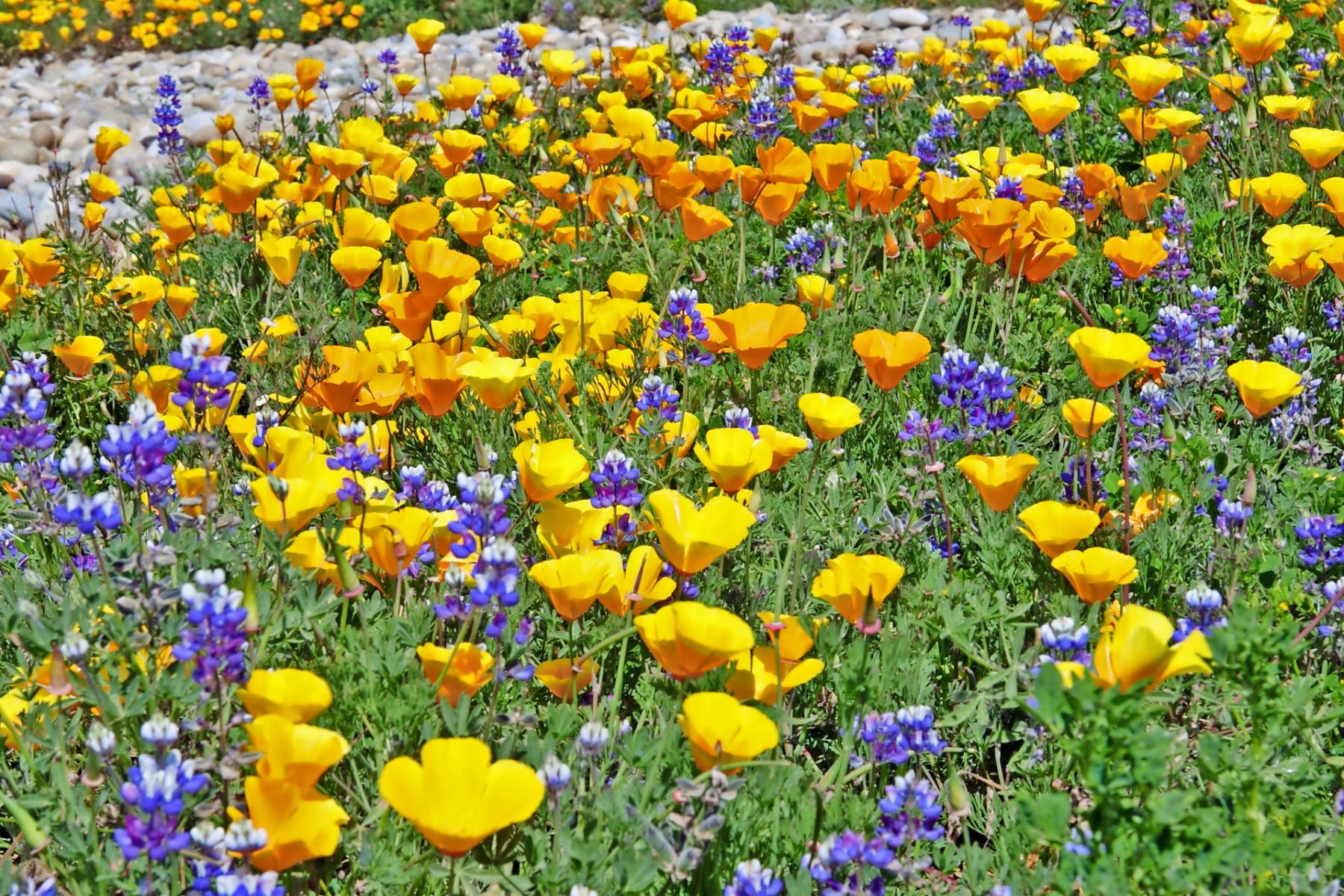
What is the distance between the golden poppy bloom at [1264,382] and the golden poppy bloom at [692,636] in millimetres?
1240

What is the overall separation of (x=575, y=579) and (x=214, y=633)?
519 millimetres

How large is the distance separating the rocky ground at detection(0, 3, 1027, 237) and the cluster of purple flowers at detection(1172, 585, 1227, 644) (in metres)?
5.20

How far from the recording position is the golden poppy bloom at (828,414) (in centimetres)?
226

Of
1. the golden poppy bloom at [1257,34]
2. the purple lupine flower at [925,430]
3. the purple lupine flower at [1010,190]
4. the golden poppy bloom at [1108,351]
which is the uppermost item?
the golden poppy bloom at [1257,34]

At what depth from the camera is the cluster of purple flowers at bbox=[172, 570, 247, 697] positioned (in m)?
1.60

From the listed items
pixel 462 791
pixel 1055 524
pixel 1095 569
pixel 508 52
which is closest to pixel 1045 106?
pixel 1055 524

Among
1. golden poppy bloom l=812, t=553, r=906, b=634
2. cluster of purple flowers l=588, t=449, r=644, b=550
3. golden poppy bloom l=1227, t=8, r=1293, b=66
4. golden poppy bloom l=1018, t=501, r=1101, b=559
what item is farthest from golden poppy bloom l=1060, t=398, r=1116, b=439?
golden poppy bloom l=1227, t=8, r=1293, b=66

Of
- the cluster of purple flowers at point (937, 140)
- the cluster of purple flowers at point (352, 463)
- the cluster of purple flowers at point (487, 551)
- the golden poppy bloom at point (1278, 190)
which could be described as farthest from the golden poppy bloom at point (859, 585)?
the cluster of purple flowers at point (937, 140)

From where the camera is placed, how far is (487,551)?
171 cm

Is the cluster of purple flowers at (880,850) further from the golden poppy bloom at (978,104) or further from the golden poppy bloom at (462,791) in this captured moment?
the golden poppy bloom at (978,104)

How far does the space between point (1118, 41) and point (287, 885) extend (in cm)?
459

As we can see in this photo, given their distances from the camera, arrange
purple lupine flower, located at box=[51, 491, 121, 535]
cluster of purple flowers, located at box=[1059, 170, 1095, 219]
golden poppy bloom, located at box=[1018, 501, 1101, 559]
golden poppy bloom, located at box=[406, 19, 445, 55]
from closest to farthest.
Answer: purple lupine flower, located at box=[51, 491, 121, 535] < golden poppy bloom, located at box=[1018, 501, 1101, 559] < cluster of purple flowers, located at box=[1059, 170, 1095, 219] < golden poppy bloom, located at box=[406, 19, 445, 55]

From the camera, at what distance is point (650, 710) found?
2.23 meters

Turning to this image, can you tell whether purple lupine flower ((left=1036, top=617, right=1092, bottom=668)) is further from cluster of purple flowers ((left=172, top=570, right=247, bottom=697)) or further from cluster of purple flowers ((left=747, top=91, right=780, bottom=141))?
cluster of purple flowers ((left=747, top=91, right=780, bottom=141))
